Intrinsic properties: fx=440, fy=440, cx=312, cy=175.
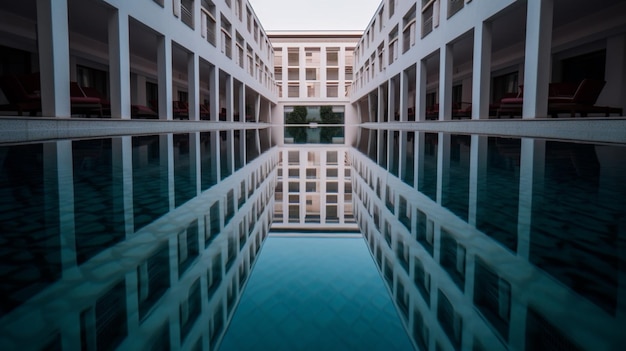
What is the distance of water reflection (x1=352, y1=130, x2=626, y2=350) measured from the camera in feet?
2.90

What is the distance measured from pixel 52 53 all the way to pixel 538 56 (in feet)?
25.0

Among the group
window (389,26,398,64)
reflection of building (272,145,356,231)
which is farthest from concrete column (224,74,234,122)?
reflection of building (272,145,356,231)

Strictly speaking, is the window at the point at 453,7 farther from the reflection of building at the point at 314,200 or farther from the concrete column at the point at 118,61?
the reflection of building at the point at 314,200

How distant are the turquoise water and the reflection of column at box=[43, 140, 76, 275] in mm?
558

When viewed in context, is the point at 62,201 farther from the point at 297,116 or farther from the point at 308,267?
the point at 297,116

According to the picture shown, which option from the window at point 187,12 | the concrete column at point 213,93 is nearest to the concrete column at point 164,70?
the window at point 187,12

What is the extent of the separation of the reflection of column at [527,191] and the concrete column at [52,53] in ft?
20.9

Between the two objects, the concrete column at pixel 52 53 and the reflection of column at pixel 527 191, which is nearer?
A: the reflection of column at pixel 527 191

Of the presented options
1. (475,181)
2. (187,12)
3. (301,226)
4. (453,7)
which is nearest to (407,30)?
(453,7)

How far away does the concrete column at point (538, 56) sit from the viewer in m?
7.21

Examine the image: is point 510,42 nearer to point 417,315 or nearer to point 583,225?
point 583,225

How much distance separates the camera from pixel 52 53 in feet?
21.2

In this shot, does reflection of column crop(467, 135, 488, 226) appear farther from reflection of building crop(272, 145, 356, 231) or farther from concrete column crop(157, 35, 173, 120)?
concrete column crop(157, 35, 173, 120)

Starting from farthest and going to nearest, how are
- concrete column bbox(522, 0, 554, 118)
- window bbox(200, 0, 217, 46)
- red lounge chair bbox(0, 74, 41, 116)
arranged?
window bbox(200, 0, 217, 46)
red lounge chair bbox(0, 74, 41, 116)
concrete column bbox(522, 0, 554, 118)
